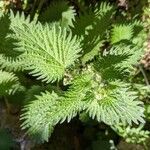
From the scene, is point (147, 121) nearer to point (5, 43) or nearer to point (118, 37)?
point (118, 37)

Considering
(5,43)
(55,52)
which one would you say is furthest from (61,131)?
(55,52)

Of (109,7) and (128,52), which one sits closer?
(128,52)

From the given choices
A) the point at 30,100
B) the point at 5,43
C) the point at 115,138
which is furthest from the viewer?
the point at 115,138

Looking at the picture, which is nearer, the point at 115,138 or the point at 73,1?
the point at 115,138

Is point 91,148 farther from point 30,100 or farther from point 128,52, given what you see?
point 128,52

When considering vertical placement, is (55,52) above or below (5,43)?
below

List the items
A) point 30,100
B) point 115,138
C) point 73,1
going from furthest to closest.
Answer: point 73,1 < point 115,138 < point 30,100

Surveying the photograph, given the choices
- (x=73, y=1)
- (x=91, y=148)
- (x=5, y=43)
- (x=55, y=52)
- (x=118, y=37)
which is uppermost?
(x=73, y=1)

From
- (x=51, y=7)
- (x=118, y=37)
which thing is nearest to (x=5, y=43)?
(x=51, y=7)

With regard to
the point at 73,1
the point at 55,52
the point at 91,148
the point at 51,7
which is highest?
the point at 73,1
